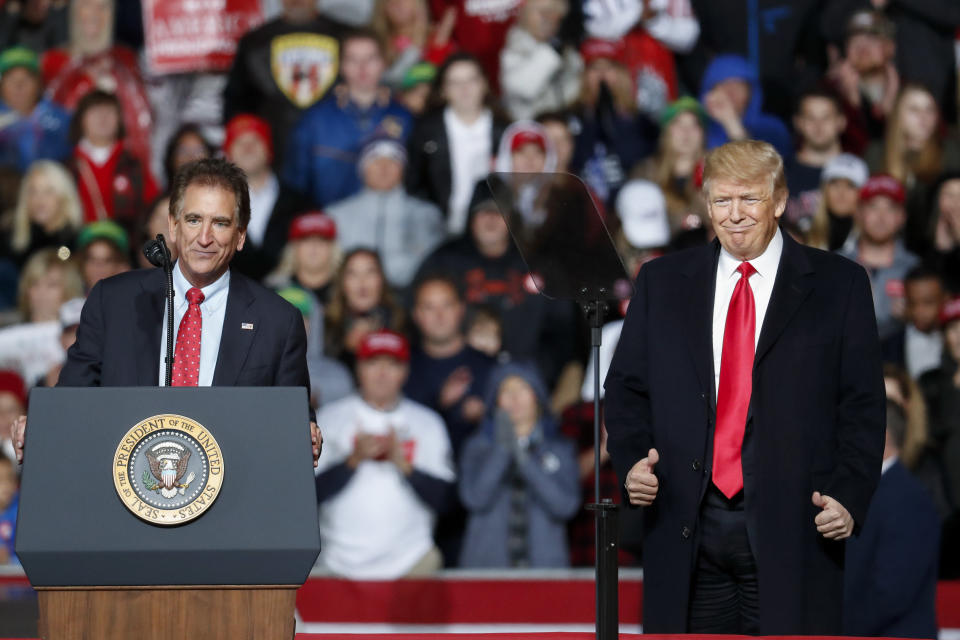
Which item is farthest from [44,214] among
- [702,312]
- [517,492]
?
[702,312]

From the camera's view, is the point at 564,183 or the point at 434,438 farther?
the point at 434,438

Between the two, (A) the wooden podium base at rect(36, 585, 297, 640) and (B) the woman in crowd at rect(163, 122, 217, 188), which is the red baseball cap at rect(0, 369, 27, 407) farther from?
(A) the wooden podium base at rect(36, 585, 297, 640)

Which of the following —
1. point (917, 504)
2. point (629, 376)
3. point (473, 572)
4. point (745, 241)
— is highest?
point (745, 241)

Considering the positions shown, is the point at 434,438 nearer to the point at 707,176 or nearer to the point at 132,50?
the point at 132,50

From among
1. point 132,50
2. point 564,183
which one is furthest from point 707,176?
point 132,50

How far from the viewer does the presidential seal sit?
6.66ft

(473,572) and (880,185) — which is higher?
(880,185)

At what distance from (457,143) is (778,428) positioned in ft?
12.2

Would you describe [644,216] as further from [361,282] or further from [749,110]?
[361,282]

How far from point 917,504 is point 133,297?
9.41ft

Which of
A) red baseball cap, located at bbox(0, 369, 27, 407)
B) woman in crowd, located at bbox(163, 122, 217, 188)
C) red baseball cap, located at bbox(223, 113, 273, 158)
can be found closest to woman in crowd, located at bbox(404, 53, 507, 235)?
red baseball cap, located at bbox(223, 113, 273, 158)

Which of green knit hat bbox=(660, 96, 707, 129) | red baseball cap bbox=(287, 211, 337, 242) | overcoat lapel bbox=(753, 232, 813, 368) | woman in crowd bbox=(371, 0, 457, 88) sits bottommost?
overcoat lapel bbox=(753, 232, 813, 368)

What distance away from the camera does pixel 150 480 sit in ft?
6.66

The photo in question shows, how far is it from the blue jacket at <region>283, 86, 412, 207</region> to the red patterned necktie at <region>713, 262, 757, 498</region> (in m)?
3.68
